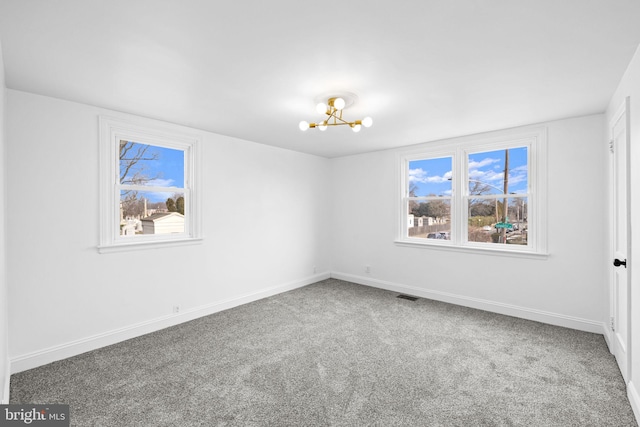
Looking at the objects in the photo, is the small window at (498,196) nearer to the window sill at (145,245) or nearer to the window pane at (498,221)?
the window pane at (498,221)

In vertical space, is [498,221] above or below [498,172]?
below

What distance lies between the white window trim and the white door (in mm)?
4286

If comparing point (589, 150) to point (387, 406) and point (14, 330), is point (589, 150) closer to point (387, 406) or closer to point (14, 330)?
point (387, 406)

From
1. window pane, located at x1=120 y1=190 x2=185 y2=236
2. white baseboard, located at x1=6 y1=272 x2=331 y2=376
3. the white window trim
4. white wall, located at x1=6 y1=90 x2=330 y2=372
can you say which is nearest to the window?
white wall, located at x1=6 y1=90 x2=330 y2=372

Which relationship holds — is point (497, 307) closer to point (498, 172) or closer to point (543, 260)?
point (543, 260)

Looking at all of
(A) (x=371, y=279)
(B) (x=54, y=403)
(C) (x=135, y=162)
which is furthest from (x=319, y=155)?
(B) (x=54, y=403)

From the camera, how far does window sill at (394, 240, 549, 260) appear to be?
12.6ft

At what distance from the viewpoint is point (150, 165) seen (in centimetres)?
367

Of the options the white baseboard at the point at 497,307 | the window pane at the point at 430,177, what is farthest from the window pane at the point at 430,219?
the white baseboard at the point at 497,307

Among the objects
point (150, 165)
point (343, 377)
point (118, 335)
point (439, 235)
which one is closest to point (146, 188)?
point (150, 165)

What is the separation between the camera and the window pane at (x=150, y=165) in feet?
11.4

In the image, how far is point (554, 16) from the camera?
168cm

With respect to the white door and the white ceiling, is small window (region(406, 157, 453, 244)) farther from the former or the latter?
the white door

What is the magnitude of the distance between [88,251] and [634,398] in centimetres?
469
